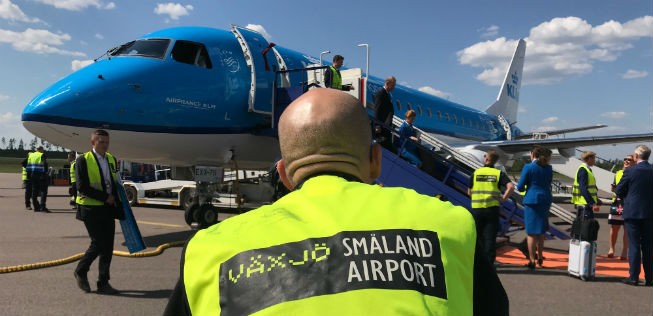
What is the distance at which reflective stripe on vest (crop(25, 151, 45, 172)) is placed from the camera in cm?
1264

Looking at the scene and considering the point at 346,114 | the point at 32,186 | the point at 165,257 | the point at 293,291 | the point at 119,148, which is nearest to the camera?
the point at 293,291

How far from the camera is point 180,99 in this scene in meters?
7.66

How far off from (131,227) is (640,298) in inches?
236

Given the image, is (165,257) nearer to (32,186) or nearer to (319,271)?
(319,271)

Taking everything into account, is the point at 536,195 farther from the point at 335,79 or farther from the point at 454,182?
the point at 335,79

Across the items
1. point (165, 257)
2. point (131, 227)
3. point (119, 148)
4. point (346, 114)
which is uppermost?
point (346, 114)

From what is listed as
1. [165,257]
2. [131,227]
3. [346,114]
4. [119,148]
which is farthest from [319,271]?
[119,148]

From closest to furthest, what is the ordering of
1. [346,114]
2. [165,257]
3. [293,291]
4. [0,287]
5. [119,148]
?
[293,291]
[346,114]
[0,287]
[165,257]
[119,148]

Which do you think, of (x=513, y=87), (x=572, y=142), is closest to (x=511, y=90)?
(x=513, y=87)

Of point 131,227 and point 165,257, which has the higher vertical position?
point 131,227

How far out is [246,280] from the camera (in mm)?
999

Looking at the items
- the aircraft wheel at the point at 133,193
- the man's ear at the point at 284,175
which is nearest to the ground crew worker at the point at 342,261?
the man's ear at the point at 284,175

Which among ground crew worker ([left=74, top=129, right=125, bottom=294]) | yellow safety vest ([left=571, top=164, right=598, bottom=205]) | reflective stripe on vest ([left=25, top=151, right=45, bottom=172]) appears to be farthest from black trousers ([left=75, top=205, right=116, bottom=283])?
reflective stripe on vest ([left=25, top=151, right=45, bottom=172])

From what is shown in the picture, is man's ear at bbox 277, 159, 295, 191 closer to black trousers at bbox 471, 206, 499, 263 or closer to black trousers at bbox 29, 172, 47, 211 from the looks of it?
black trousers at bbox 471, 206, 499, 263
